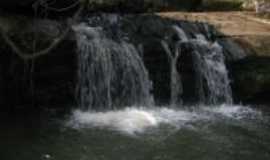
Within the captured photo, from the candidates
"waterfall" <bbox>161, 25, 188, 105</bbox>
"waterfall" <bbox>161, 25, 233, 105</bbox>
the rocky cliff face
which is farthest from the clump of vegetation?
"waterfall" <bbox>161, 25, 188, 105</bbox>

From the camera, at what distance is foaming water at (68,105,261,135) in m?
7.99

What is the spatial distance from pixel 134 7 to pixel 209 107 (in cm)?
336

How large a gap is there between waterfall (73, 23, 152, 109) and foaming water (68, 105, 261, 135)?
0.27 metres

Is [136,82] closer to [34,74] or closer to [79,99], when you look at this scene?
[79,99]

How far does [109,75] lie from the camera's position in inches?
363

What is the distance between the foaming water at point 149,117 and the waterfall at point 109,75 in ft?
A: 0.87

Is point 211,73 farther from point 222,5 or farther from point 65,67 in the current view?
point 222,5

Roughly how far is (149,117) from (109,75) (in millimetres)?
1227

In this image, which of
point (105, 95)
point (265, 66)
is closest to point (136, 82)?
point (105, 95)

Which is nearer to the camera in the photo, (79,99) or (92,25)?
(79,99)

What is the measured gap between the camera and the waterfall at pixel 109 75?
9.06 meters

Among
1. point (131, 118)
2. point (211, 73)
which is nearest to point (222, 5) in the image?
point (211, 73)

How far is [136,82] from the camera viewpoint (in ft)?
30.6

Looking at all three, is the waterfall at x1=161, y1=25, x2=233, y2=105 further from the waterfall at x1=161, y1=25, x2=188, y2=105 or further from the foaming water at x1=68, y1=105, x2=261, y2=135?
the foaming water at x1=68, y1=105, x2=261, y2=135
